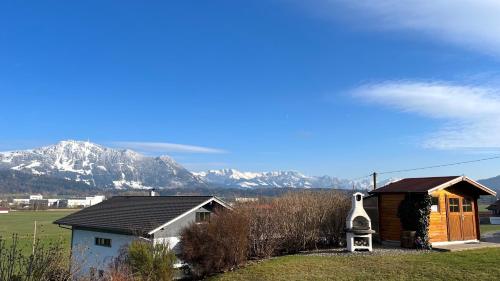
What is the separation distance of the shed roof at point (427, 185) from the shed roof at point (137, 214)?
9.72 metres

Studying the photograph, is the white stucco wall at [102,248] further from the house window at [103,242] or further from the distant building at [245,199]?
the distant building at [245,199]

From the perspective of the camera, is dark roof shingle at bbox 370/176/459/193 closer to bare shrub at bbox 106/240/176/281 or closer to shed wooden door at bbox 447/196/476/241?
shed wooden door at bbox 447/196/476/241

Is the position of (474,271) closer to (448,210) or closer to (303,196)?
(448,210)

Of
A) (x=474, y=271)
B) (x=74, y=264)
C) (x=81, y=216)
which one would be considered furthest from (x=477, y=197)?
(x=81, y=216)

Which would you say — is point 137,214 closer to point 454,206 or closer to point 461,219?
point 454,206

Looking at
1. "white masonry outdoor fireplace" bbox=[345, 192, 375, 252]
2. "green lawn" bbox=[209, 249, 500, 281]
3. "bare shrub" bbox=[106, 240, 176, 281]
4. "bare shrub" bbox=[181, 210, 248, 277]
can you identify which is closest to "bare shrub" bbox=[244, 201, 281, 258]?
"bare shrub" bbox=[181, 210, 248, 277]

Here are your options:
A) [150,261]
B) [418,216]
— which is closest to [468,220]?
[418,216]

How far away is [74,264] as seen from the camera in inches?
415

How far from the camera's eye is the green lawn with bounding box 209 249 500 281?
590 inches

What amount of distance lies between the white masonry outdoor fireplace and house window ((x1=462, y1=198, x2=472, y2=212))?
5675mm

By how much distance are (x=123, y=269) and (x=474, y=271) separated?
A: 39.6 ft

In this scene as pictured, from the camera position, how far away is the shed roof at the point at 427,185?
2103 cm

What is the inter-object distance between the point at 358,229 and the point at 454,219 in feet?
18.7

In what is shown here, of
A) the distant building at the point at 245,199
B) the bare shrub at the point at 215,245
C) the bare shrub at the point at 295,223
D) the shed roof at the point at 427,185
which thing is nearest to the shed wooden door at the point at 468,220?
the shed roof at the point at 427,185
